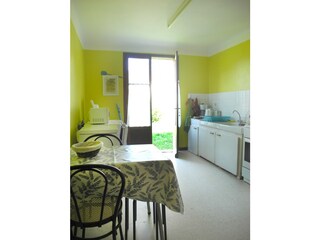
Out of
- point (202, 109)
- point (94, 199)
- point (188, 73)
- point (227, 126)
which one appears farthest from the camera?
point (188, 73)

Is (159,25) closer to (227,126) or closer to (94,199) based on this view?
(227,126)

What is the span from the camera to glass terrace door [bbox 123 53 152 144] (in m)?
4.98

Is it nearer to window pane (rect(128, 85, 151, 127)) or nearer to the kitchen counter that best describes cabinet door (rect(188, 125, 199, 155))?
the kitchen counter

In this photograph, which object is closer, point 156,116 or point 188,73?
point 188,73

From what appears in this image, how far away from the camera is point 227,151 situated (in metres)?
3.69

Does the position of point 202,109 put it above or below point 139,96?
below

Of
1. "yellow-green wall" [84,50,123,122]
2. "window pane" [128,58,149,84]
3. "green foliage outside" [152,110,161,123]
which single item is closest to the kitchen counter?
"window pane" [128,58,149,84]

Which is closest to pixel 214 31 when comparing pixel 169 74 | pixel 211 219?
pixel 169 74

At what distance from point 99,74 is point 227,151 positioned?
3.17 m

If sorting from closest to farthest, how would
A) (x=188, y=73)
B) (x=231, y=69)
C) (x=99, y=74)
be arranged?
(x=231, y=69), (x=99, y=74), (x=188, y=73)

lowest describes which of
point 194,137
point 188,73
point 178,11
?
point 194,137

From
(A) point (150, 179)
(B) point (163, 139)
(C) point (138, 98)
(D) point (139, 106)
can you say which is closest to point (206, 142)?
(D) point (139, 106)
